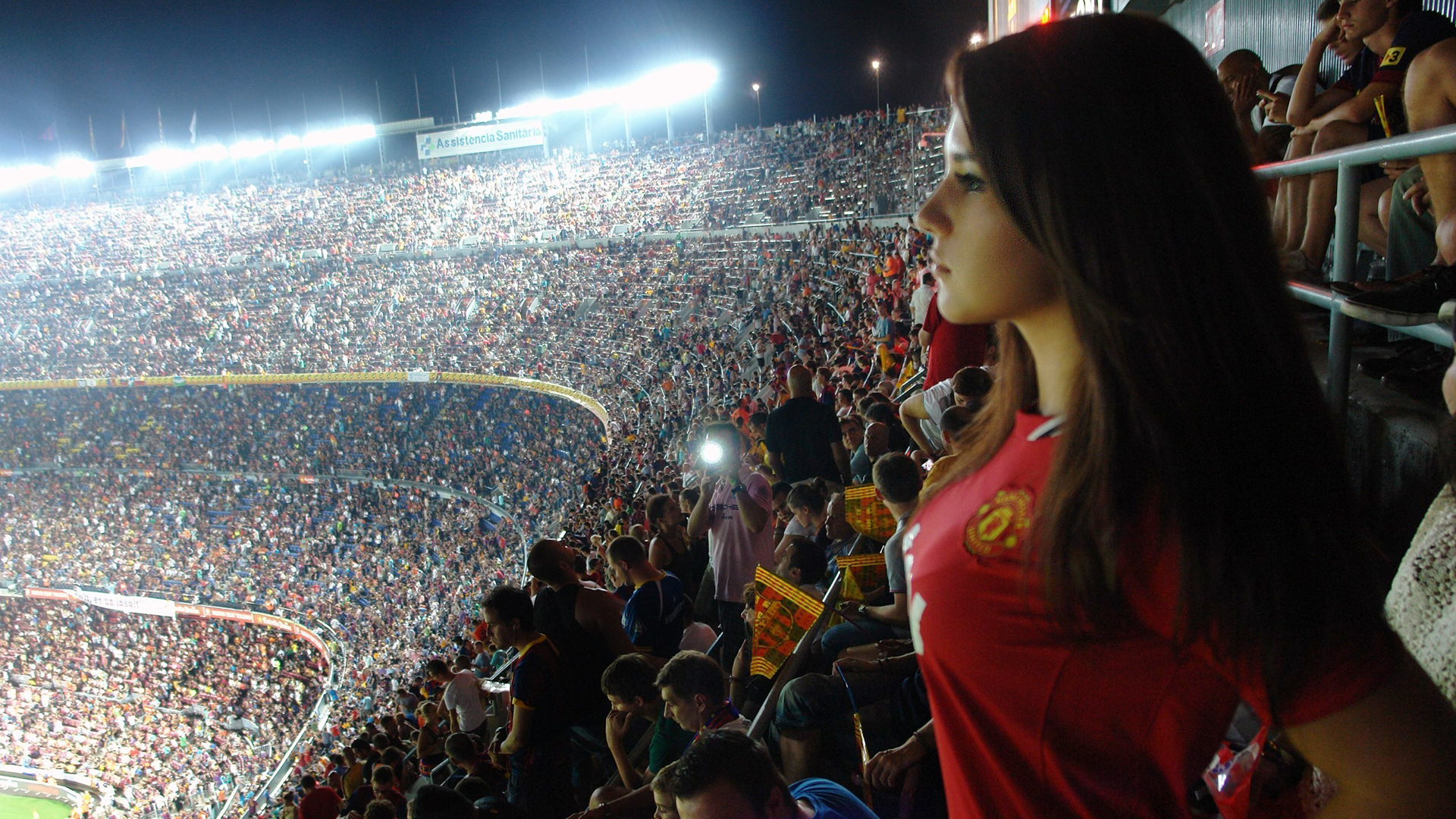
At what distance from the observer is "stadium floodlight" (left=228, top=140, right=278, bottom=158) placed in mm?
43750

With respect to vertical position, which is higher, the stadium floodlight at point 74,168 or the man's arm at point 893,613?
the stadium floodlight at point 74,168

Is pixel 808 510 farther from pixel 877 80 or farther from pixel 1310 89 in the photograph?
pixel 877 80

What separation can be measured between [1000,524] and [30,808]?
76.2ft

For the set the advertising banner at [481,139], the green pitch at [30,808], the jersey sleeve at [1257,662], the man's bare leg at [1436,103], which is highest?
the advertising banner at [481,139]

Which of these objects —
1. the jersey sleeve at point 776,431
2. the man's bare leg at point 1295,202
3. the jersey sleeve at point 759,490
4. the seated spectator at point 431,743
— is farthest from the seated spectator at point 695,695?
the seated spectator at point 431,743

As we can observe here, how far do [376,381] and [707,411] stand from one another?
18.7m

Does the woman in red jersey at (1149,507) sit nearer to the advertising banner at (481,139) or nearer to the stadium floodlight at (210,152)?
the advertising banner at (481,139)

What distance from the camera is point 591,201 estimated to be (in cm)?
3247

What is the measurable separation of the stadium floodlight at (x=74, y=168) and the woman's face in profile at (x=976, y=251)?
5768 cm

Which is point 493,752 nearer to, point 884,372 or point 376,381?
point 884,372

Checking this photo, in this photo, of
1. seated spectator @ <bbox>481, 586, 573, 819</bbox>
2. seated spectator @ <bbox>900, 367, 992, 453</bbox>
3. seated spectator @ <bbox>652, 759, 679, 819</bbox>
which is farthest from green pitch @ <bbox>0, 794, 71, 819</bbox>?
seated spectator @ <bbox>652, 759, 679, 819</bbox>

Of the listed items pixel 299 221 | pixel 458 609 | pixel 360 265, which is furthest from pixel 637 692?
pixel 299 221

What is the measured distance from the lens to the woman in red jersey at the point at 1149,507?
696 millimetres

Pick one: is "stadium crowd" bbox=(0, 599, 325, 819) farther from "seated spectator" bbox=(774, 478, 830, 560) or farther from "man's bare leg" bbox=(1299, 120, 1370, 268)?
"man's bare leg" bbox=(1299, 120, 1370, 268)
